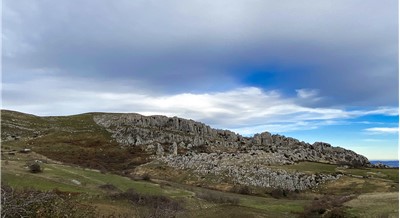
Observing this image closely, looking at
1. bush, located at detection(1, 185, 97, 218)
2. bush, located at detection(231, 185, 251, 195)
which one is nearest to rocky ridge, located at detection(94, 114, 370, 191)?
bush, located at detection(231, 185, 251, 195)

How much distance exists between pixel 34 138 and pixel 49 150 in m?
20.7

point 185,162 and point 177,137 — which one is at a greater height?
point 177,137

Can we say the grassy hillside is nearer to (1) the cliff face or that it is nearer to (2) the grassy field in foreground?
(2) the grassy field in foreground

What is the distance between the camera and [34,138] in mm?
111500

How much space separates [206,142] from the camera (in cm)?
11631

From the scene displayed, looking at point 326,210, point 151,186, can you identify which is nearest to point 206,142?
point 151,186

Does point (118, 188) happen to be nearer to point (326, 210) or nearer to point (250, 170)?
point (326, 210)

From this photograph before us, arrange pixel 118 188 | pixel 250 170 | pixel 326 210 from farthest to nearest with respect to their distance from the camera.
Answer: pixel 250 170 < pixel 118 188 < pixel 326 210

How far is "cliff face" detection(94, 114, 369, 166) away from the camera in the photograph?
9838cm

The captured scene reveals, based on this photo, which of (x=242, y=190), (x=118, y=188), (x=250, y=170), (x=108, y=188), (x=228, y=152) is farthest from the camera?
(x=228, y=152)

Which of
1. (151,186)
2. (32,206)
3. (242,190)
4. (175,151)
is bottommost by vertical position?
(151,186)

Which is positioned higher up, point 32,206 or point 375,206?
point 375,206

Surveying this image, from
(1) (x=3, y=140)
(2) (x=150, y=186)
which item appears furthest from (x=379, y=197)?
(1) (x=3, y=140)

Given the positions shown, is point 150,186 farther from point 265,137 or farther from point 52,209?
point 265,137
